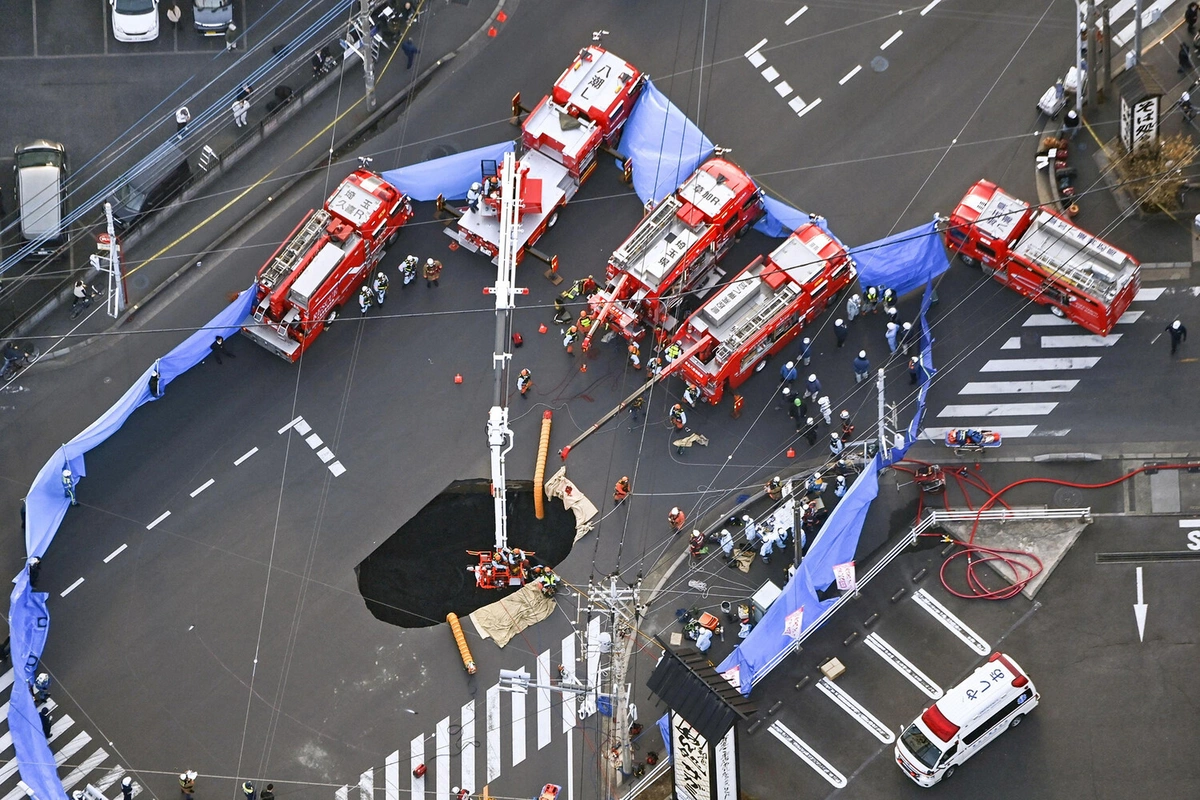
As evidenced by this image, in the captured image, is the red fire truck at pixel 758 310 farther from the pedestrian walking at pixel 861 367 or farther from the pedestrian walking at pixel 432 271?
the pedestrian walking at pixel 432 271

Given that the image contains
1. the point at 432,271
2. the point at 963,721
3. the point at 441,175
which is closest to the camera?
the point at 963,721

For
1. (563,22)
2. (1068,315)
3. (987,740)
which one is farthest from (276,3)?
(987,740)

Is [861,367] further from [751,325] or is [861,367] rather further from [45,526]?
[45,526]

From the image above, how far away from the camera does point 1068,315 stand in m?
80.3

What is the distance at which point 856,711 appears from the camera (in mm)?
75750

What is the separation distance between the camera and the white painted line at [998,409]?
79500 millimetres

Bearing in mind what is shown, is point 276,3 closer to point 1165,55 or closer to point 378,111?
point 378,111

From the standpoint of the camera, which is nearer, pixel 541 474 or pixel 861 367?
pixel 541 474

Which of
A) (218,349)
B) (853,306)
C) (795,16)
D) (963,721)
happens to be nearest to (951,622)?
(963,721)

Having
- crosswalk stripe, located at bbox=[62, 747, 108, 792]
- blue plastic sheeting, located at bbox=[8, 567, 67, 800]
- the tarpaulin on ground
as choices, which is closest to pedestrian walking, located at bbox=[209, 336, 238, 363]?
blue plastic sheeting, located at bbox=[8, 567, 67, 800]

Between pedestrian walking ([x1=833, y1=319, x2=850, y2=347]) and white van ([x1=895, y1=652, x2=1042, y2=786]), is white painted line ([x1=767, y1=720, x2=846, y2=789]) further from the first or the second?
pedestrian walking ([x1=833, y1=319, x2=850, y2=347])

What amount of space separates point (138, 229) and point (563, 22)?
19602 mm

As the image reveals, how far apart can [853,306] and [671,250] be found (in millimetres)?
7484

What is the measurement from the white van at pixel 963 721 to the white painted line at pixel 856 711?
1333 millimetres
